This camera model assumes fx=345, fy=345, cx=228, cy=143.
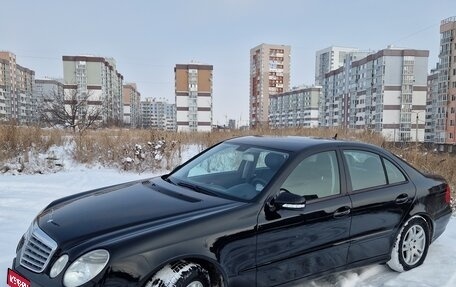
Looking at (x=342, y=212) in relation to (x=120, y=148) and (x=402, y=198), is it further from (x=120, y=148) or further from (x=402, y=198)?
(x=120, y=148)

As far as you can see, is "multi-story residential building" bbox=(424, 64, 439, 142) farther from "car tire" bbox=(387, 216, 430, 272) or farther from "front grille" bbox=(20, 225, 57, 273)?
"front grille" bbox=(20, 225, 57, 273)

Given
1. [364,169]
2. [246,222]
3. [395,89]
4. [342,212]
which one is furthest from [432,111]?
[246,222]

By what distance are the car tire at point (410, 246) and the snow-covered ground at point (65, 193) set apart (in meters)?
0.08

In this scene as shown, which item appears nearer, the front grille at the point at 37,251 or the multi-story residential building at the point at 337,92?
the front grille at the point at 37,251

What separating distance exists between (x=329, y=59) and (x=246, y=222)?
111808 mm

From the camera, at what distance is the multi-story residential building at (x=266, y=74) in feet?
310

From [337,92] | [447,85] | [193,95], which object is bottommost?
[193,95]

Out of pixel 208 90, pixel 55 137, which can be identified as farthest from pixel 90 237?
pixel 208 90

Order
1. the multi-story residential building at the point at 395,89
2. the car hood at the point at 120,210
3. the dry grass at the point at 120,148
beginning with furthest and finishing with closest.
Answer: the multi-story residential building at the point at 395,89 → the dry grass at the point at 120,148 → the car hood at the point at 120,210

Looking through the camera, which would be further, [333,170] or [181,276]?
[333,170]

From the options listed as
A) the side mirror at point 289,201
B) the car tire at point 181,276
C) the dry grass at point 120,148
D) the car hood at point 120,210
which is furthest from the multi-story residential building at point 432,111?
the car tire at point 181,276

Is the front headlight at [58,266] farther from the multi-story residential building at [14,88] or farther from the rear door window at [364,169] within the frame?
the multi-story residential building at [14,88]

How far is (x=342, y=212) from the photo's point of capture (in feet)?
10.4

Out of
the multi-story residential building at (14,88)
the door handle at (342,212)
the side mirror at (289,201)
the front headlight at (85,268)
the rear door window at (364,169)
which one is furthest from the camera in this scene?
the multi-story residential building at (14,88)
